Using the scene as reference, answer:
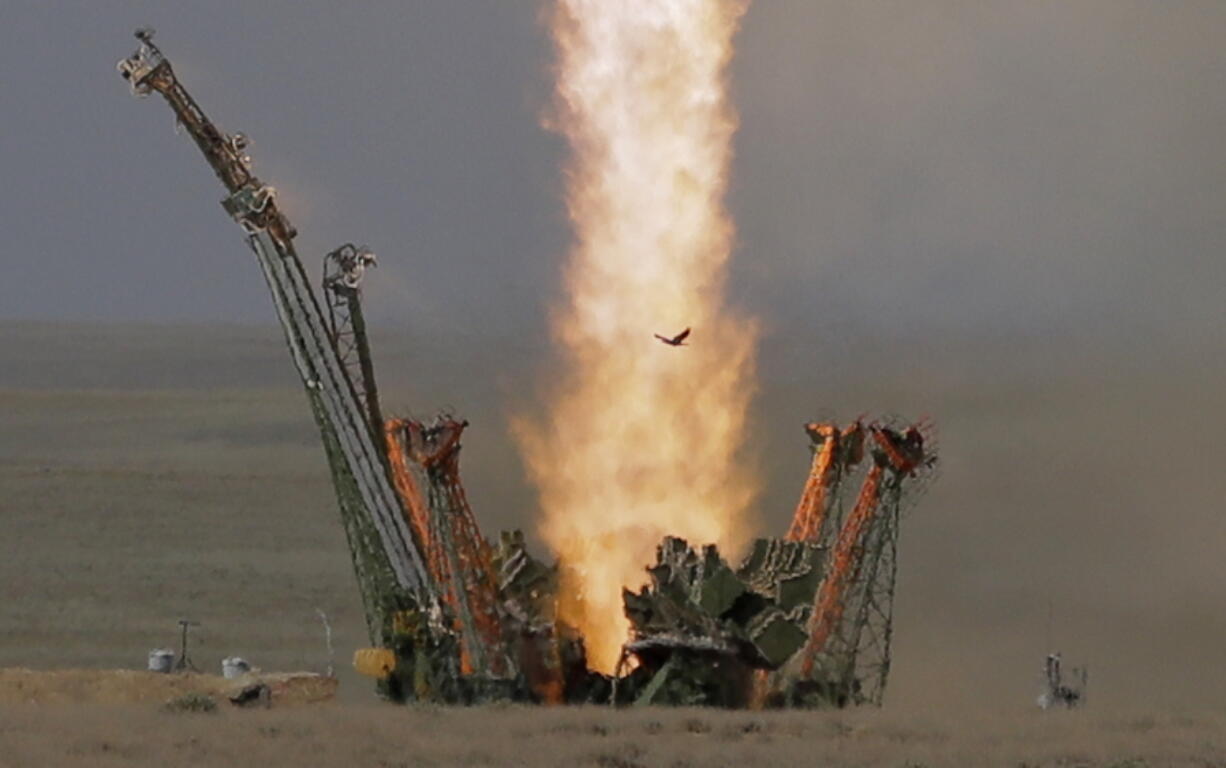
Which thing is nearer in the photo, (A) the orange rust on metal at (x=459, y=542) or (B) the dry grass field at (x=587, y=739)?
(B) the dry grass field at (x=587, y=739)

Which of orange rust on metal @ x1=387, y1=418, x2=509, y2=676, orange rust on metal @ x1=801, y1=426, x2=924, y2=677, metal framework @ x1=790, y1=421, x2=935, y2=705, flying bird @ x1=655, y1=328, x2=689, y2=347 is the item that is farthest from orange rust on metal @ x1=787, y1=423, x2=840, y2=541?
orange rust on metal @ x1=387, y1=418, x2=509, y2=676

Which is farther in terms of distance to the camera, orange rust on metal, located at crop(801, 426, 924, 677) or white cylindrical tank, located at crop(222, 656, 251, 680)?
white cylindrical tank, located at crop(222, 656, 251, 680)

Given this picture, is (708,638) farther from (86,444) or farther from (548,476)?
(86,444)

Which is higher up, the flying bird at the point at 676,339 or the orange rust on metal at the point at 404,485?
Result: the flying bird at the point at 676,339

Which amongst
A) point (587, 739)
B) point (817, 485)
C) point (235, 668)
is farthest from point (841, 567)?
point (235, 668)

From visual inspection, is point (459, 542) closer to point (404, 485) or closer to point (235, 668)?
point (404, 485)

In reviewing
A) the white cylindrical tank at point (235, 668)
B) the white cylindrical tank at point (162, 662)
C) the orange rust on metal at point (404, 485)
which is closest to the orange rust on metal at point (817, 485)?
the orange rust on metal at point (404, 485)

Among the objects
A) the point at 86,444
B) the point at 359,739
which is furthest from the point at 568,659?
the point at 86,444

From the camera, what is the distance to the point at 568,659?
311 feet

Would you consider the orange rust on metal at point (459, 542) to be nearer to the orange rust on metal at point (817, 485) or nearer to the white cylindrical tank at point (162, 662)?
the orange rust on metal at point (817, 485)

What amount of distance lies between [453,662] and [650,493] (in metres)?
8.43

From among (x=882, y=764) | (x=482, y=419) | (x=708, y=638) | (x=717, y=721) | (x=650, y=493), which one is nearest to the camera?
(x=882, y=764)

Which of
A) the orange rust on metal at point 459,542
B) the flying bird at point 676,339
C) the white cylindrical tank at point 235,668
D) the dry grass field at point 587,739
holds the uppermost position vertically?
the flying bird at point 676,339

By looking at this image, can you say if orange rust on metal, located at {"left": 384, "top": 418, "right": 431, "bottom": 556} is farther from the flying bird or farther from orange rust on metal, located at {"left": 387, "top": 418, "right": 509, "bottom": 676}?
the flying bird
